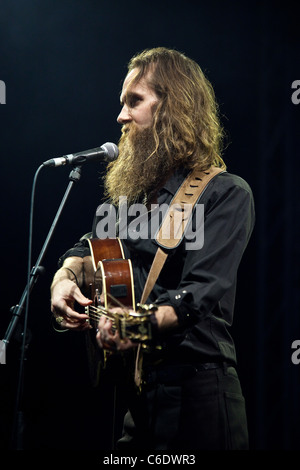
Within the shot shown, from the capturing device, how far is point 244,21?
14.3 feet

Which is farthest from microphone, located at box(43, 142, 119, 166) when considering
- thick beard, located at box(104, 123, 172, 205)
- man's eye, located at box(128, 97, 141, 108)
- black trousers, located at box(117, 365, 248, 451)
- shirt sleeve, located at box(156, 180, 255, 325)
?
black trousers, located at box(117, 365, 248, 451)

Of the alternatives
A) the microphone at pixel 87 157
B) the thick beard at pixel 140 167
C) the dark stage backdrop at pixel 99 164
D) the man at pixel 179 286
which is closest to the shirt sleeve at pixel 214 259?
the man at pixel 179 286

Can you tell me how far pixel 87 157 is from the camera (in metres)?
2.38

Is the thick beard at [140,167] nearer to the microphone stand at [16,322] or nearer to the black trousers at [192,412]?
the microphone stand at [16,322]

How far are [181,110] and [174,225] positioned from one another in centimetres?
74

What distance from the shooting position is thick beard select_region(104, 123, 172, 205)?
254 centimetres

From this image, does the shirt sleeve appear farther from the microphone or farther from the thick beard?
the microphone

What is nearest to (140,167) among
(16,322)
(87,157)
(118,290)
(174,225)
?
(87,157)

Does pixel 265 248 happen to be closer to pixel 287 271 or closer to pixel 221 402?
pixel 287 271

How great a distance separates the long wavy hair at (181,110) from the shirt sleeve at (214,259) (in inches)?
12.7

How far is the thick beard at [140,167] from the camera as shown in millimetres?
2545

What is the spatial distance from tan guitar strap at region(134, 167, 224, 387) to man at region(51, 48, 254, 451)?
0.03 meters

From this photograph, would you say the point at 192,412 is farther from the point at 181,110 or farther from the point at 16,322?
the point at 181,110
